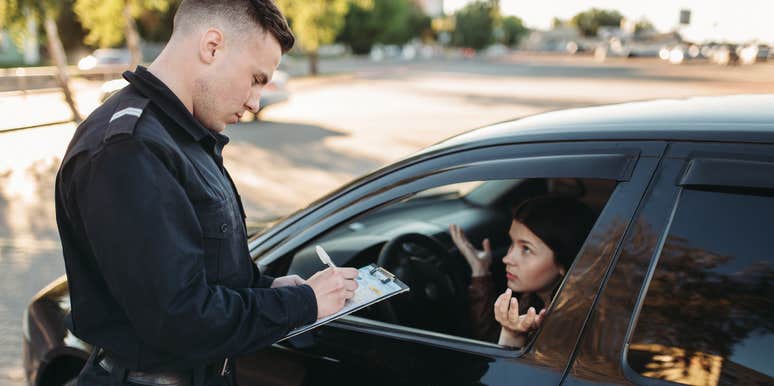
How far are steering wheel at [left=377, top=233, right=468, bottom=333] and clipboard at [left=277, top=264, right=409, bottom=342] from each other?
0.34 metres

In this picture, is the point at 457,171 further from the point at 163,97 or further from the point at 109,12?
the point at 109,12

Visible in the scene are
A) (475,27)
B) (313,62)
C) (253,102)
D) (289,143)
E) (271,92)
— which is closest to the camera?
(253,102)

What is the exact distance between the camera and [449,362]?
157 centimetres

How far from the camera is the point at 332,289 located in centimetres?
151

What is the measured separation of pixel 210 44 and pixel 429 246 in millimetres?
1280

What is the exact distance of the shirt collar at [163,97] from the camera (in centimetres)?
138

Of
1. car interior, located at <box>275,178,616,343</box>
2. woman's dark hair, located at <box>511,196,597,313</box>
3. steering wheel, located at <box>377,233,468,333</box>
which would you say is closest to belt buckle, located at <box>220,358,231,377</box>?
car interior, located at <box>275,178,616,343</box>

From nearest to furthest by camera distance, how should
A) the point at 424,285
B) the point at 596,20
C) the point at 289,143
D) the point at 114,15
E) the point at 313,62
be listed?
the point at 424,285
the point at 289,143
the point at 114,15
the point at 313,62
the point at 596,20

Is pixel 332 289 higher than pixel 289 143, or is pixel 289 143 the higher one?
pixel 332 289

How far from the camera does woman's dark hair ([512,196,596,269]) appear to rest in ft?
6.50

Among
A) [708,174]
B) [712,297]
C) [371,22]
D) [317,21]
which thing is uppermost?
[371,22]

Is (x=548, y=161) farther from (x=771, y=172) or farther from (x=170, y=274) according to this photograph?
(x=170, y=274)

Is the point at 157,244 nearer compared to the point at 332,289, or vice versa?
the point at 157,244

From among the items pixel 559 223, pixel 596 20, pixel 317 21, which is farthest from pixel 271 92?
pixel 596 20
